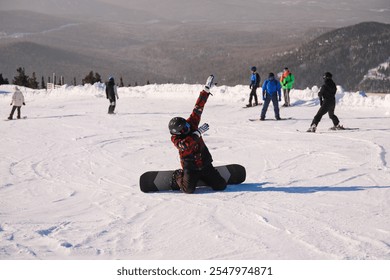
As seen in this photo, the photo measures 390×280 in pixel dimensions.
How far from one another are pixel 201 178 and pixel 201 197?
1.12ft

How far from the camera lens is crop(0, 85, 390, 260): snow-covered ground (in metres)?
5.34

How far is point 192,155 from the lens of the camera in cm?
732

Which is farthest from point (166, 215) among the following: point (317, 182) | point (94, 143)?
point (94, 143)

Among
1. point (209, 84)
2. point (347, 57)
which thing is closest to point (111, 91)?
point (209, 84)

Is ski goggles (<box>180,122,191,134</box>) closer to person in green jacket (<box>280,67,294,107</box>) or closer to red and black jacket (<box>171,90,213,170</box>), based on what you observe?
red and black jacket (<box>171,90,213,170</box>)

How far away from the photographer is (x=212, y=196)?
7.46 meters

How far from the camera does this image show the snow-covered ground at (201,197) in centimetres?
534

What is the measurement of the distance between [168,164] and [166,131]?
17.3 ft

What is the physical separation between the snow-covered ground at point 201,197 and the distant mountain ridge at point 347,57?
4751 inches

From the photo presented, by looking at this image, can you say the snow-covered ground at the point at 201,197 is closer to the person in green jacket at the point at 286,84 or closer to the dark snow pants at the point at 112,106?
the dark snow pants at the point at 112,106

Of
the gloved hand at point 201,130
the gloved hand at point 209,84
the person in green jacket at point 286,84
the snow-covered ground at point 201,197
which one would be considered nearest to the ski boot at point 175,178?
the snow-covered ground at point 201,197

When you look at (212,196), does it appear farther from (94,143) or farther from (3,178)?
(94,143)

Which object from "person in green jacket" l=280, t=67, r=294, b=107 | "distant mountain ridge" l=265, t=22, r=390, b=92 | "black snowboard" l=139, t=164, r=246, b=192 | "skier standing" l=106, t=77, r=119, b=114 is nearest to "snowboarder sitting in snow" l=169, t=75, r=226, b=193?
"black snowboard" l=139, t=164, r=246, b=192

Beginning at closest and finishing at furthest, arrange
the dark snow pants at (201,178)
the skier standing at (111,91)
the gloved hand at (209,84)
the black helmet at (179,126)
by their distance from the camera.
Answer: the black helmet at (179,126) < the dark snow pants at (201,178) < the gloved hand at (209,84) < the skier standing at (111,91)
